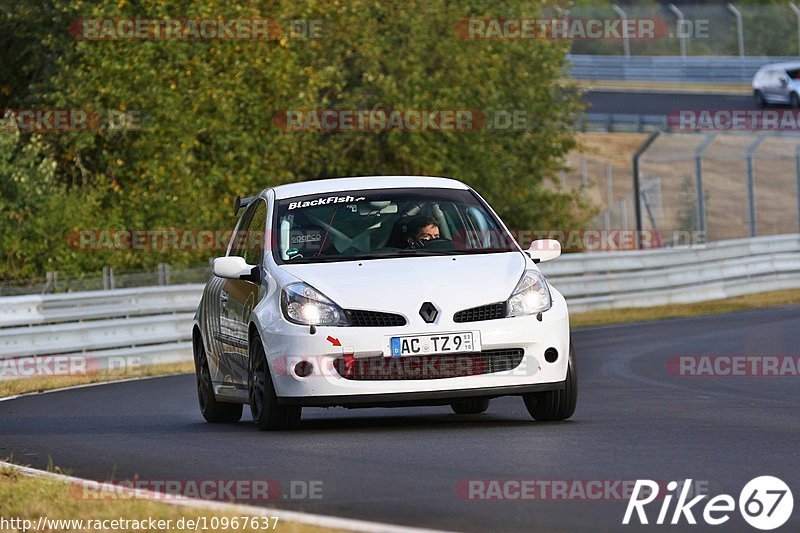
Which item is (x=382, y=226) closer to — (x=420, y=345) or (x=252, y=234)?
→ (x=252, y=234)

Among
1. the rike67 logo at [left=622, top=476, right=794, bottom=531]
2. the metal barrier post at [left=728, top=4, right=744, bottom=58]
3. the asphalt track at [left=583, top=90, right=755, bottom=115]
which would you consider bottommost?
the rike67 logo at [left=622, top=476, right=794, bottom=531]

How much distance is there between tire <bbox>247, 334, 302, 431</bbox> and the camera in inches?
414

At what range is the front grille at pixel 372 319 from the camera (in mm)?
10117

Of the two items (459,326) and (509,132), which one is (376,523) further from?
(509,132)

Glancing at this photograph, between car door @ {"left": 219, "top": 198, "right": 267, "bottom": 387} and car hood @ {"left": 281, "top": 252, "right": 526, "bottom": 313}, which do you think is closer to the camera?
car hood @ {"left": 281, "top": 252, "right": 526, "bottom": 313}

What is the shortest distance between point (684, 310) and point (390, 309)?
1815 cm

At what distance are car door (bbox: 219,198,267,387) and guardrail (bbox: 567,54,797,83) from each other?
47.8 metres

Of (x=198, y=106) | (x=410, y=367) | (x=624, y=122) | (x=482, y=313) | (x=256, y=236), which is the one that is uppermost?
(x=198, y=106)

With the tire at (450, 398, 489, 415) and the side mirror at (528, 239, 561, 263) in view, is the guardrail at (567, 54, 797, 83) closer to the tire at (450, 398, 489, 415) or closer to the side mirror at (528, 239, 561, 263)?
the tire at (450, 398, 489, 415)

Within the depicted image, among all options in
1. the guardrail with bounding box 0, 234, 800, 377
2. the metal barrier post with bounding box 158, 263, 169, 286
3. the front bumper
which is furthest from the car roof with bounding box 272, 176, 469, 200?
the metal barrier post with bounding box 158, 263, 169, 286

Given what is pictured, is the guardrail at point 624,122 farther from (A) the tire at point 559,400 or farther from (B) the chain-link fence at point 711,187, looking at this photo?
(A) the tire at point 559,400

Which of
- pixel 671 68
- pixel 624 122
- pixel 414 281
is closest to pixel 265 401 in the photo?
pixel 414 281

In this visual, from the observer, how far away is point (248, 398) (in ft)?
36.8

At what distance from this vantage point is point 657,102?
57594 mm
